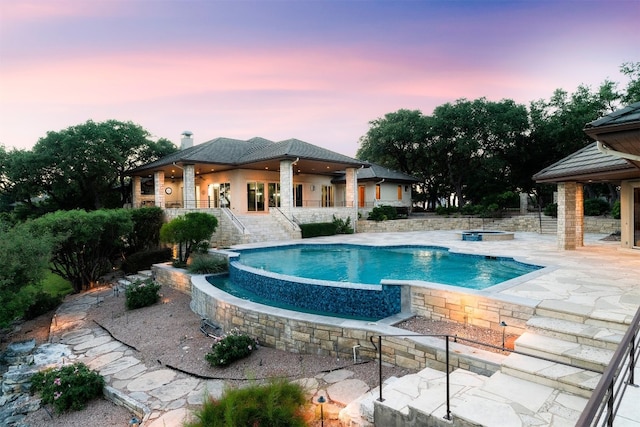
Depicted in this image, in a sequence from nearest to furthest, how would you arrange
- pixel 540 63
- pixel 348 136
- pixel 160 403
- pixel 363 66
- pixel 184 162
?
pixel 160 403
pixel 363 66
pixel 540 63
pixel 184 162
pixel 348 136

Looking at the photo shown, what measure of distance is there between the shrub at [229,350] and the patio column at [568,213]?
39.5 feet

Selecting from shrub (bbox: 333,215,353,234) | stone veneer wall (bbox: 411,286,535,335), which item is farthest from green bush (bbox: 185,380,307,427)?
shrub (bbox: 333,215,353,234)

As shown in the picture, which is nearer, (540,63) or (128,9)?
(128,9)

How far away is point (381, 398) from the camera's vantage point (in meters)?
3.87

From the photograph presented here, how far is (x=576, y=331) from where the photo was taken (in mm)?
4562

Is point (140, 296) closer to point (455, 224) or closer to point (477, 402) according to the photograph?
point (477, 402)

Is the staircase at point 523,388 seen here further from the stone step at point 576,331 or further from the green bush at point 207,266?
the green bush at point 207,266

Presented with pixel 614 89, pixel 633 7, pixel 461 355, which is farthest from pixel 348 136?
pixel 461 355

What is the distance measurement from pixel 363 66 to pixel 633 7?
9.87 meters

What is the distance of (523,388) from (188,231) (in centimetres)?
1150

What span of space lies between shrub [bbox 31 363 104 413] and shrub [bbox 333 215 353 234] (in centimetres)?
1638

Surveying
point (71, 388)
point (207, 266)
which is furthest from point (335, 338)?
point (207, 266)

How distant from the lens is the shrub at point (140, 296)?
1020cm

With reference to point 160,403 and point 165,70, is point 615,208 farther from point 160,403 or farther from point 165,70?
point 165,70
